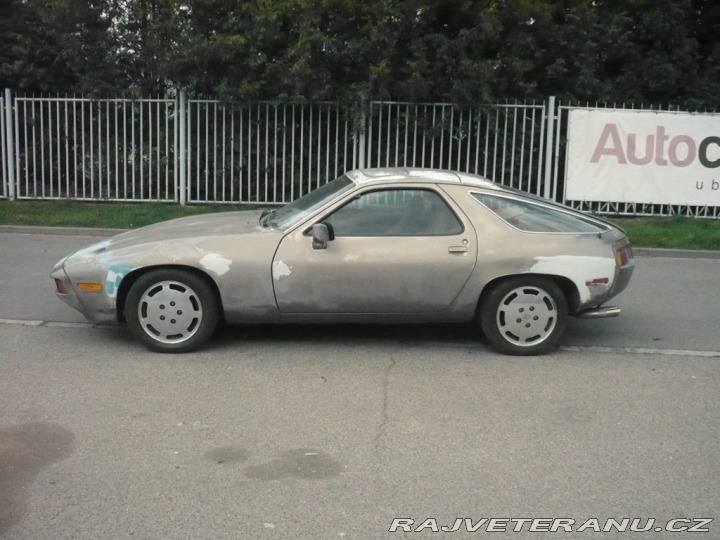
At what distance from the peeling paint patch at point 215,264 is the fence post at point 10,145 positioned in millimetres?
11461

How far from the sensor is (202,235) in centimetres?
661

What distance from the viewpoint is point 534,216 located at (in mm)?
6832

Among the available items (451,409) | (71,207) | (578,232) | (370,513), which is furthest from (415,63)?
(370,513)

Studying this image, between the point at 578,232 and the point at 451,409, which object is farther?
the point at 578,232

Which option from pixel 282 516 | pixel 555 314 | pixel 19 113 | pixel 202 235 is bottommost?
pixel 282 516

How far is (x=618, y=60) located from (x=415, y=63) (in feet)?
21.3

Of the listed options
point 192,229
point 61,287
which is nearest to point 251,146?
point 192,229

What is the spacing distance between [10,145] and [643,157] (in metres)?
11.7

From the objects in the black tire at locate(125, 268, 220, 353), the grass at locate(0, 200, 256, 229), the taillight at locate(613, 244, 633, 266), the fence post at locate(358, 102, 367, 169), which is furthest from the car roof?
the fence post at locate(358, 102, 367, 169)

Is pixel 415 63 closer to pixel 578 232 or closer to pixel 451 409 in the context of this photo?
pixel 578 232

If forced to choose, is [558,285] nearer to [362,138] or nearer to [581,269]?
[581,269]

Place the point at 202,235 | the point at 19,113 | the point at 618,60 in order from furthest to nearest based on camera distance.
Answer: the point at 618,60 → the point at 19,113 → the point at 202,235

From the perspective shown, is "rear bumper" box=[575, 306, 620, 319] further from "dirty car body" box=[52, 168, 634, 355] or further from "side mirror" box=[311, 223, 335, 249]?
"side mirror" box=[311, 223, 335, 249]

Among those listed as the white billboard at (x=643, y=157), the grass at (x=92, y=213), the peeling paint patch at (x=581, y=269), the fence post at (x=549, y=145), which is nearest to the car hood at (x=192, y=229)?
the peeling paint patch at (x=581, y=269)
